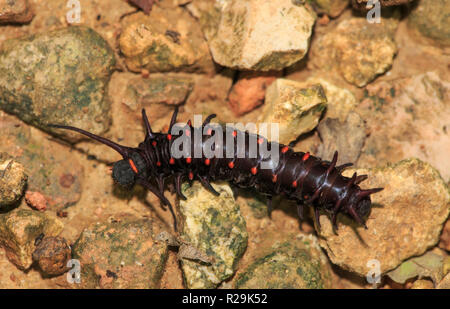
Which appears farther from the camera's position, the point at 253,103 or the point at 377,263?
the point at 253,103

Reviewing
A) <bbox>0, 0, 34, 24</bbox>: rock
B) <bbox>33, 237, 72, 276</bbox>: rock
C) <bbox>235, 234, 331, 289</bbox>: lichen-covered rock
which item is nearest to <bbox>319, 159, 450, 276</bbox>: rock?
<bbox>235, 234, 331, 289</bbox>: lichen-covered rock

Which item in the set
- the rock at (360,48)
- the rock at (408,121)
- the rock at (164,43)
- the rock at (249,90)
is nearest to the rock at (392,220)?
the rock at (408,121)

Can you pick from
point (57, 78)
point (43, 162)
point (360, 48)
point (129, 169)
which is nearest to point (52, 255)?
point (43, 162)

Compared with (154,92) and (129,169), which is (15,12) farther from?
(129,169)
